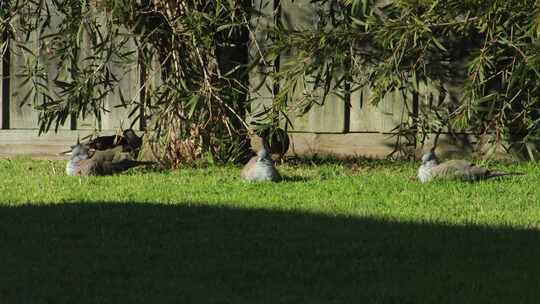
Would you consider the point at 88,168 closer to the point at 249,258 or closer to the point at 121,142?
the point at 121,142

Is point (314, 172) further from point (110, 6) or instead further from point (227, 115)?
point (110, 6)

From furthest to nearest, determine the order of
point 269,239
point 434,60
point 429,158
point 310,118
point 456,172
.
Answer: point 310,118 < point 434,60 < point 429,158 < point 456,172 < point 269,239

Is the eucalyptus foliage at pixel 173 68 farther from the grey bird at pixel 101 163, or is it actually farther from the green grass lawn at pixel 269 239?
the green grass lawn at pixel 269 239

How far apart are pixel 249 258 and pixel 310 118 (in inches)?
216

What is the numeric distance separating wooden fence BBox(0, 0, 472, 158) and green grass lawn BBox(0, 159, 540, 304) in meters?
1.31

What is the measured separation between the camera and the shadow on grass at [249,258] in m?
5.34

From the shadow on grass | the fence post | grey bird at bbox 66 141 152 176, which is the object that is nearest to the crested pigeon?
grey bird at bbox 66 141 152 176

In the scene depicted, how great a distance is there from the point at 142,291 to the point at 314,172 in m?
5.05

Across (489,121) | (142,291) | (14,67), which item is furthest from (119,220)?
(14,67)

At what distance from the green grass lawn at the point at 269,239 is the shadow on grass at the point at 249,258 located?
0.03ft

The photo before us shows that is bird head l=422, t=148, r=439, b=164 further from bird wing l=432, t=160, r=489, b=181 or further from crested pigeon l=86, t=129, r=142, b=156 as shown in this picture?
crested pigeon l=86, t=129, r=142, b=156

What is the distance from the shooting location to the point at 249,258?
20.4 ft

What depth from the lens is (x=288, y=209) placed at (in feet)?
26.2

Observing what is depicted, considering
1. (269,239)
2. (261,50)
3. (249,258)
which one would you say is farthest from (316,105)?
(249,258)
